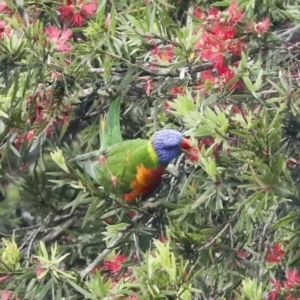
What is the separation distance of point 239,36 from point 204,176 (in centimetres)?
38

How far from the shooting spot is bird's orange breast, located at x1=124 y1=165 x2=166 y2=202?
2188 mm

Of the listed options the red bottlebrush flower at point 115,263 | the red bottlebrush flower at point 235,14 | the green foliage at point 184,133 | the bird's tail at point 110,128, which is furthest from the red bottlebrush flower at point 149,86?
the red bottlebrush flower at point 115,263

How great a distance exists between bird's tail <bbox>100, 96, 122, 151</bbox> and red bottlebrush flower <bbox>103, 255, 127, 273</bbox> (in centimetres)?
46

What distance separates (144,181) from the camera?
2.20 metres

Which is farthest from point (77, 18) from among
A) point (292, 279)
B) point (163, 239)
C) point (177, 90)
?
point (292, 279)

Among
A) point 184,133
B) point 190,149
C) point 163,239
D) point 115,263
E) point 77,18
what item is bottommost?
point 115,263

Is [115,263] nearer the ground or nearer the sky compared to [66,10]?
nearer the ground

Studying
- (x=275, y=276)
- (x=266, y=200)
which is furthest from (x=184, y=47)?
(x=275, y=276)

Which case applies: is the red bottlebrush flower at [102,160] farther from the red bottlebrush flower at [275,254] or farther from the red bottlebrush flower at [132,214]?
the red bottlebrush flower at [275,254]

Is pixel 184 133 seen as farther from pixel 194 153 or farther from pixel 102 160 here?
pixel 102 160

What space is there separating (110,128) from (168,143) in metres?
0.32

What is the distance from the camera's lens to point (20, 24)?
6.14 ft

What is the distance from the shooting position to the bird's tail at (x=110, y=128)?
86.0 inches

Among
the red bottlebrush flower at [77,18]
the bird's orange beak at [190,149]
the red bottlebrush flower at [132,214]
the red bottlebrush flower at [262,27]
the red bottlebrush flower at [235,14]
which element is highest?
the red bottlebrush flower at [235,14]
